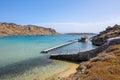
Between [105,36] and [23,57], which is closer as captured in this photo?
[23,57]

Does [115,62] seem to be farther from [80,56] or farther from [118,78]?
[80,56]

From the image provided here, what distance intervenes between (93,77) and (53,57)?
30690 millimetres

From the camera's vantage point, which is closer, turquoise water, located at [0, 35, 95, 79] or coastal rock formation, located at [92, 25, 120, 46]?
turquoise water, located at [0, 35, 95, 79]

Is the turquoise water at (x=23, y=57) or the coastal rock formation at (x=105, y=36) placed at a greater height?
the coastal rock formation at (x=105, y=36)

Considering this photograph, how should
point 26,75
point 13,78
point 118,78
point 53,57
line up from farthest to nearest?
point 53,57 → point 26,75 → point 13,78 → point 118,78

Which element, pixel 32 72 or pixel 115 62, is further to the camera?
A: pixel 32 72

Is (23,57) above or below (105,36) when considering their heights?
below

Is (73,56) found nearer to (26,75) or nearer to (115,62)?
(26,75)

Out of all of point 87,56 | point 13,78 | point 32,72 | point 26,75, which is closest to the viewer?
point 13,78

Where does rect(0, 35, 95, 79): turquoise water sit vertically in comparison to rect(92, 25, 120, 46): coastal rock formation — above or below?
below

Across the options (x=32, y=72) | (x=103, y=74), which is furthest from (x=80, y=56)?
(x=103, y=74)

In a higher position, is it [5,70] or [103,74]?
[103,74]

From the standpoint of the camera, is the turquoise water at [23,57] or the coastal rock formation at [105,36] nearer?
the turquoise water at [23,57]

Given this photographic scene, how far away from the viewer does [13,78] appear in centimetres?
2492
